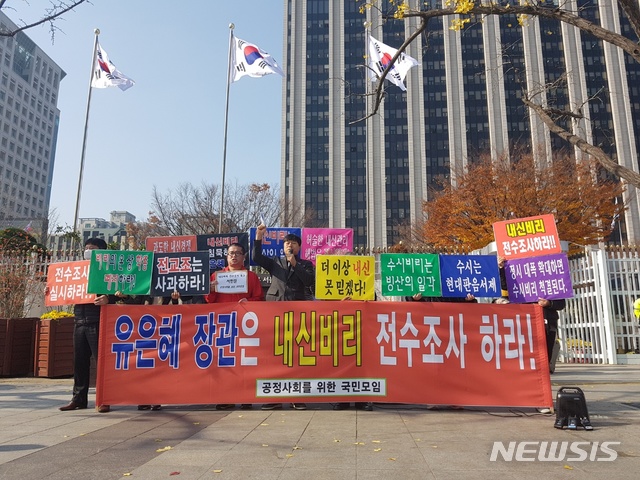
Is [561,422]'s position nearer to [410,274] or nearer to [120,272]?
[410,274]

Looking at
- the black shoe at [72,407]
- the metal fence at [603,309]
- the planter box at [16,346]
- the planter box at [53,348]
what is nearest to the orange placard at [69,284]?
the black shoe at [72,407]

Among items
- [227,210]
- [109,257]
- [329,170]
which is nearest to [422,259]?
[109,257]

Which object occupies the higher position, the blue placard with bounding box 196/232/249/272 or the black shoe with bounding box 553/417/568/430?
the blue placard with bounding box 196/232/249/272

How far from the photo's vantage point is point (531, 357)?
596 cm

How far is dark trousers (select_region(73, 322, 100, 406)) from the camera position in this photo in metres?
6.35

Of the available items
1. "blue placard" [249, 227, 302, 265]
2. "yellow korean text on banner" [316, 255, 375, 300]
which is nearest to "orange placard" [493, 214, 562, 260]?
"yellow korean text on banner" [316, 255, 375, 300]

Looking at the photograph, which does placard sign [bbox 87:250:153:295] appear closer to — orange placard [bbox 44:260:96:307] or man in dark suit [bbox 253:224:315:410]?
orange placard [bbox 44:260:96:307]

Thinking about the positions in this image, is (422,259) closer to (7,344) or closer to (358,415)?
(358,415)

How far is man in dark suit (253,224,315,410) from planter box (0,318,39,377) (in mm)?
6603

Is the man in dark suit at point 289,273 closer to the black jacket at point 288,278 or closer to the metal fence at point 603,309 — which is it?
the black jacket at point 288,278

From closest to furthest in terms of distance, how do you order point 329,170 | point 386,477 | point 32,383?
point 386,477, point 32,383, point 329,170

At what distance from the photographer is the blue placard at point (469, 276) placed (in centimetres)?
635

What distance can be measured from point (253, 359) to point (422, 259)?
2.61 meters

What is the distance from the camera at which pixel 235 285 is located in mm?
6496
